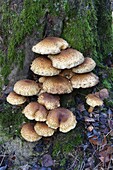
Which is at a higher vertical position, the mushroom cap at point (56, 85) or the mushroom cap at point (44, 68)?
the mushroom cap at point (44, 68)

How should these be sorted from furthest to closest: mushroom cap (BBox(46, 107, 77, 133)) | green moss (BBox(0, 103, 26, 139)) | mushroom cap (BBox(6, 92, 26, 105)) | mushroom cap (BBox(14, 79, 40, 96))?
green moss (BBox(0, 103, 26, 139)) → mushroom cap (BBox(6, 92, 26, 105)) → mushroom cap (BBox(14, 79, 40, 96)) → mushroom cap (BBox(46, 107, 77, 133))

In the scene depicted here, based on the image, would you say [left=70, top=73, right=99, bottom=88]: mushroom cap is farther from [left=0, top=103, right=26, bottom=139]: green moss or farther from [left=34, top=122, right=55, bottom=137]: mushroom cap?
[left=0, top=103, right=26, bottom=139]: green moss

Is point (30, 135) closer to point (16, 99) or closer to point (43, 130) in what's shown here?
point (43, 130)

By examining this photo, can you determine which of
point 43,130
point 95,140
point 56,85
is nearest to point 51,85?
point 56,85

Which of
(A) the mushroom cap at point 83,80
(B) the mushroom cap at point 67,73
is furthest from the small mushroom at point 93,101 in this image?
(B) the mushroom cap at point 67,73

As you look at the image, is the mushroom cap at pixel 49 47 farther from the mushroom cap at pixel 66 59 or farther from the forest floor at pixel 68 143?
the forest floor at pixel 68 143

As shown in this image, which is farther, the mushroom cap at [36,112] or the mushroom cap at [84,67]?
the mushroom cap at [84,67]

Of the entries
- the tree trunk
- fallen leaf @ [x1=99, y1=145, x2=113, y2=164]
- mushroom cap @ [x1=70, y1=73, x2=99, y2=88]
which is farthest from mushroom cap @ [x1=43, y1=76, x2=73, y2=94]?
fallen leaf @ [x1=99, y1=145, x2=113, y2=164]
